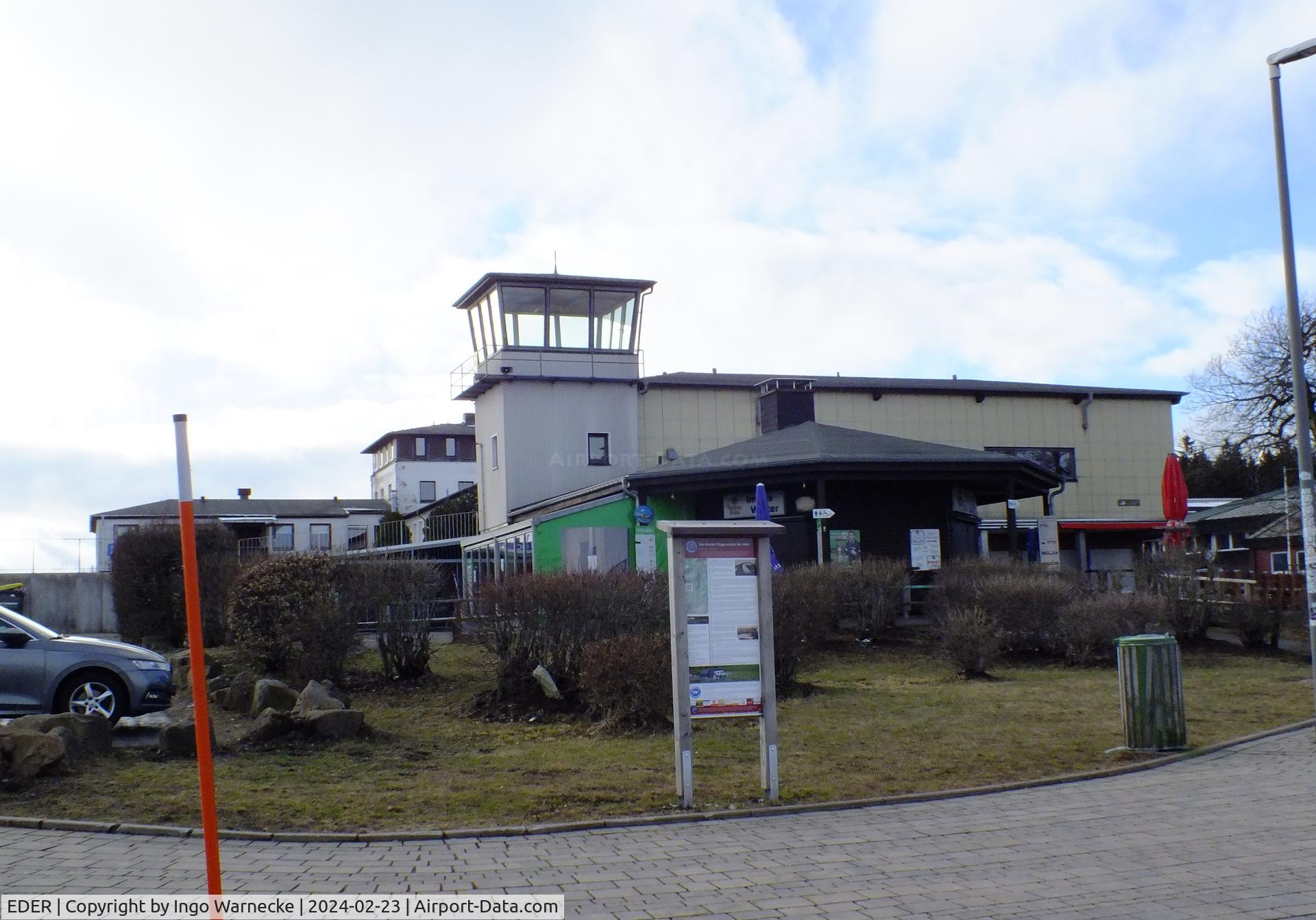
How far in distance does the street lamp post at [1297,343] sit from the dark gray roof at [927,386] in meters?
31.8

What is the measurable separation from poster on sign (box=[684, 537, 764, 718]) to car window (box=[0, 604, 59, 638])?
731 centimetres

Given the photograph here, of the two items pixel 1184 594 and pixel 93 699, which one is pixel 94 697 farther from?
pixel 1184 594

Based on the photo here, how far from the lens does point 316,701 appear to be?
1218 centimetres

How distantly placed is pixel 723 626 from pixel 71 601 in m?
33.2

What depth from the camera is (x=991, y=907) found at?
611 centimetres

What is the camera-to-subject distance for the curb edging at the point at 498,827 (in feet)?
24.8

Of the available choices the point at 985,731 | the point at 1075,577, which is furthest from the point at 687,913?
the point at 1075,577

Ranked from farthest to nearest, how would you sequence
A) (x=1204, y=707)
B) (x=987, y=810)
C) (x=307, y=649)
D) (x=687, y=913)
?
(x=307, y=649) < (x=1204, y=707) < (x=987, y=810) < (x=687, y=913)

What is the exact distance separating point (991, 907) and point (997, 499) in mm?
30843

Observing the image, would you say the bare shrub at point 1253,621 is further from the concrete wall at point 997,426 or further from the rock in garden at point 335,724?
the concrete wall at point 997,426

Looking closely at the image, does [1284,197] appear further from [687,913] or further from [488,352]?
[488,352]

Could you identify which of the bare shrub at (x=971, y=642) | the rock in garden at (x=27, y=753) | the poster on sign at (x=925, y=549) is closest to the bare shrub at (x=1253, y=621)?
the bare shrub at (x=971, y=642)

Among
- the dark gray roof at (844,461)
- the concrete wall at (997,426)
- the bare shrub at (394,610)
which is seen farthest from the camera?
the concrete wall at (997,426)

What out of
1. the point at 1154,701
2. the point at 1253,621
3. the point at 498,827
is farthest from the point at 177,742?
the point at 1253,621
